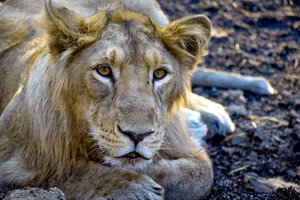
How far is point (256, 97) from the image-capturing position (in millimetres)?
6625

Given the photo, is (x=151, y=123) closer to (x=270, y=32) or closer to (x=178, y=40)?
(x=178, y=40)

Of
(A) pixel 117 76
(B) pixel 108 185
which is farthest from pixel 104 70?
(B) pixel 108 185

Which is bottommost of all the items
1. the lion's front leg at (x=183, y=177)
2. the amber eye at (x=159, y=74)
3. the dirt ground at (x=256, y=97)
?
the dirt ground at (x=256, y=97)

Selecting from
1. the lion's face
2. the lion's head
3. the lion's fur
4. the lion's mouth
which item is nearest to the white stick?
the lion's fur

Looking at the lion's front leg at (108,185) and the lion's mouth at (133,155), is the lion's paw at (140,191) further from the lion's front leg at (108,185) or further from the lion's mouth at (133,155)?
the lion's mouth at (133,155)

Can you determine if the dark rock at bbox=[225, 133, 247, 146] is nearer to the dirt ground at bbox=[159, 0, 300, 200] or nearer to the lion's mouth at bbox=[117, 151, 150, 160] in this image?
the dirt ground at bbox=[159, 0, 300, 200]

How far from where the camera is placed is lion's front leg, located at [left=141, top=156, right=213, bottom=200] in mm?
4105

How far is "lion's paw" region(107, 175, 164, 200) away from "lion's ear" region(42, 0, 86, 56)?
0.81m

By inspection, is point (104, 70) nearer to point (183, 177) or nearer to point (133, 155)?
point (133, 155)

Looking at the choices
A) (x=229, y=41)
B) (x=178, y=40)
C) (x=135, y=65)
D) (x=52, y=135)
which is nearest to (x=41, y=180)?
(x=52, y=135)

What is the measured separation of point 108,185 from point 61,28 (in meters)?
0.87

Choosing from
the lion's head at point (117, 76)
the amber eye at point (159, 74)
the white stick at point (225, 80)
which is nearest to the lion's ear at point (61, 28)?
the lion's head at point (117, 76)

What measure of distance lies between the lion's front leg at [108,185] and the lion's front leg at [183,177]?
225 mm

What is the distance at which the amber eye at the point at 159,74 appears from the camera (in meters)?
3.92
